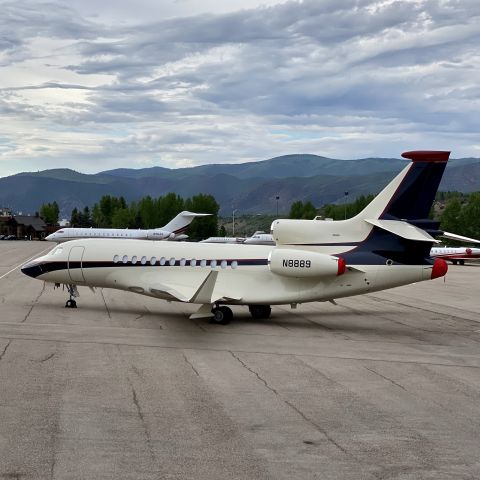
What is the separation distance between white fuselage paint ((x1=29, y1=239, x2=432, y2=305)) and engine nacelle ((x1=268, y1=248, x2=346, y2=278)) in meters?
0.71

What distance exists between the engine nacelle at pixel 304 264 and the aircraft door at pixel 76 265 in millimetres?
8260

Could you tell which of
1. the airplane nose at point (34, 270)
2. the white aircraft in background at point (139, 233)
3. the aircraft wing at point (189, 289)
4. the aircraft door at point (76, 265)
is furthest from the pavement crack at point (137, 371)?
the white aircraft in background at point (139, 233)

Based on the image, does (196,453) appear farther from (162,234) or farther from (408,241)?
(162,234)

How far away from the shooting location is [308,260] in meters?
25.2

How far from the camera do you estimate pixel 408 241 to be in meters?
25.5

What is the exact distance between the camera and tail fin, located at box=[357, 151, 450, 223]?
2528 cm

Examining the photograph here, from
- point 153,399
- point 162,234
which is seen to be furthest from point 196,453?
point 162,234

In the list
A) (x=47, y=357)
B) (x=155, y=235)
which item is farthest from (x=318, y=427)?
(x=155, y=235)

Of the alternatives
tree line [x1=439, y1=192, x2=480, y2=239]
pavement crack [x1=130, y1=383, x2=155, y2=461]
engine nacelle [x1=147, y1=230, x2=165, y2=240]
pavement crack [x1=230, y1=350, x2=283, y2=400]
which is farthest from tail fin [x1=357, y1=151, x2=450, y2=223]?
tree line [x1=439, y1=192, x2=480, y2=239]

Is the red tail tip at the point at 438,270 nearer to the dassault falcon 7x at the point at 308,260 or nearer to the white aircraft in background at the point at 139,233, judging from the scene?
the dassault falcon 7x at the point at 308,260

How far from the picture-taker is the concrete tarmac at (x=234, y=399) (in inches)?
413

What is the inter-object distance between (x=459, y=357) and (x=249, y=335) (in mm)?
6702

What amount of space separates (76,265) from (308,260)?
32.6 feet

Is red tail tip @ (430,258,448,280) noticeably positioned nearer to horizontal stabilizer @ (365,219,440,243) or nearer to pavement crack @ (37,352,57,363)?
horizontal stabilizer @ (365,219,440,243)
